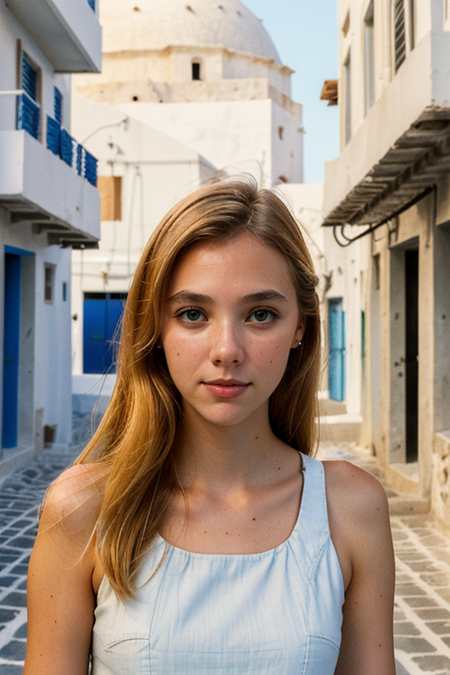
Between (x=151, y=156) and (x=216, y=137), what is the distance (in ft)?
22.3

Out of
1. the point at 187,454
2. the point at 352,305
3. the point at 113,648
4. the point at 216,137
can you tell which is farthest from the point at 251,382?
the point at 216,137

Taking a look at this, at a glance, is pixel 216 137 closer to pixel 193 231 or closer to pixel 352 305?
pixel 352 305

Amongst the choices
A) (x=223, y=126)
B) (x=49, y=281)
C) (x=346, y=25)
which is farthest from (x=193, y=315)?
(x=223, y=126)

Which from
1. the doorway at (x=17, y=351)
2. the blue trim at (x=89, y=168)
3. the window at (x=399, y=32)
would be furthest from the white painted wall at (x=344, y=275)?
the doorway at (x=17, y=351)

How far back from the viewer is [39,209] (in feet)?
31.2


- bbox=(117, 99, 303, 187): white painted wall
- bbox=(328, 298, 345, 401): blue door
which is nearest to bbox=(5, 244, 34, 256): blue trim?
bbox=(328, 298, 345, 401): blue door

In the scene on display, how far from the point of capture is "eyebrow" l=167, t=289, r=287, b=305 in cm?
162

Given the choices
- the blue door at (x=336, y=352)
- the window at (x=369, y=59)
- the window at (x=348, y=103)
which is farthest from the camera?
the blue door at (x=336, y=352)

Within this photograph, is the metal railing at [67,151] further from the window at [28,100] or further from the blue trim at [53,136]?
the window at [28,100]

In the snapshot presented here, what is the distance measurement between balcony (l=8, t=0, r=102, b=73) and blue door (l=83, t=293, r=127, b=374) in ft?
33.7

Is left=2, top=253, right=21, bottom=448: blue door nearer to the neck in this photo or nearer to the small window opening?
the small window opening

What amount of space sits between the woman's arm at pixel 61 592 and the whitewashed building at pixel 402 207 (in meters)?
4.42

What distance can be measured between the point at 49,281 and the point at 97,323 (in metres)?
9.68

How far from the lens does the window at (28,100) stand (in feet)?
30.0
